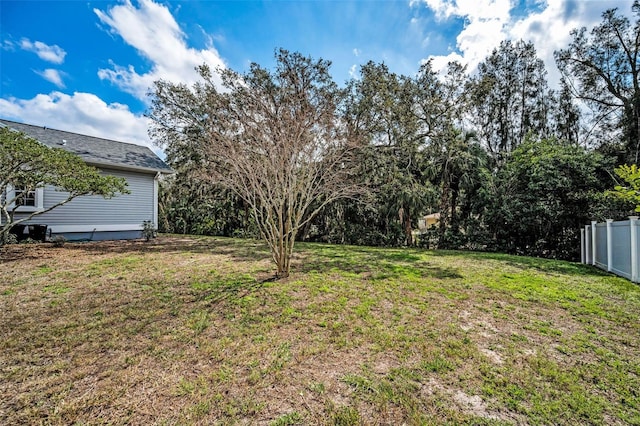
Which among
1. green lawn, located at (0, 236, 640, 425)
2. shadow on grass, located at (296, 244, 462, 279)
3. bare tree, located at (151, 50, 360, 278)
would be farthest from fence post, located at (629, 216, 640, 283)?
bare tree, located at (151, 50, 360, 278)

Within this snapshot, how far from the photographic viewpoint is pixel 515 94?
16.0 metres

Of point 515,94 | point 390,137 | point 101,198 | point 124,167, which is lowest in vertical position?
point 101,198

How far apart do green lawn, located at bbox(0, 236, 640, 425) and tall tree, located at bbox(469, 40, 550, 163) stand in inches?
552

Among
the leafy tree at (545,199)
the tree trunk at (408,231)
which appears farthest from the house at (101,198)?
the leafy tree at (545,199)

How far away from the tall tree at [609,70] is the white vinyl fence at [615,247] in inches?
229

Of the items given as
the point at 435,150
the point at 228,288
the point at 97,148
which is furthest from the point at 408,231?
the point at 97,148

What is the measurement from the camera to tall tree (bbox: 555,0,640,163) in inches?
450

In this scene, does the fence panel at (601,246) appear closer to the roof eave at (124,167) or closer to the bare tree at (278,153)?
the bare tree at (278,153)

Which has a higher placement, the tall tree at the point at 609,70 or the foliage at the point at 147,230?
the tall tree at the point at 609,70

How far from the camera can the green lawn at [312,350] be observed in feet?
6.33

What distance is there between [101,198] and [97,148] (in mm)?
2117

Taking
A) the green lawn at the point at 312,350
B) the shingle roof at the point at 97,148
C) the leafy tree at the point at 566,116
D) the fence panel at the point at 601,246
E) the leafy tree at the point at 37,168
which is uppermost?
the leafy tree at the point at 566,116

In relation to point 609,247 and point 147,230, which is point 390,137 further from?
point 147,230

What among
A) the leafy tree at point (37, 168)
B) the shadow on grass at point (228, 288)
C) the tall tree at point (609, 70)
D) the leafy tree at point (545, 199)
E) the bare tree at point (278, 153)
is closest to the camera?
the shadow on grass at point (228, 288)
